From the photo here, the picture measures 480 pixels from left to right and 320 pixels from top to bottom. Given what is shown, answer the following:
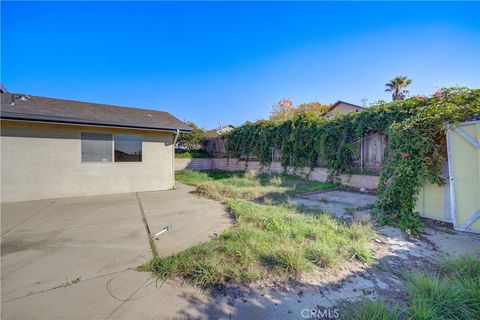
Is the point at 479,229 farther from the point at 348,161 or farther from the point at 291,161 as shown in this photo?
the point at 291,161

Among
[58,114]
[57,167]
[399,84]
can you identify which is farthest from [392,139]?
[399,84]

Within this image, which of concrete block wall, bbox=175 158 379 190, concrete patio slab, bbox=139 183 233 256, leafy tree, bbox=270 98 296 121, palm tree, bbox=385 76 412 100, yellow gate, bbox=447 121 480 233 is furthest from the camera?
leafy tree, bbox=270 98 296 121

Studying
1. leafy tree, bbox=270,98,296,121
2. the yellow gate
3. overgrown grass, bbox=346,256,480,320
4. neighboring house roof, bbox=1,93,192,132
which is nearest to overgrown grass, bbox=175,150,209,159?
neighboring house roof, bbox=1,93,192,132

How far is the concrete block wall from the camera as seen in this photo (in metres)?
7.29

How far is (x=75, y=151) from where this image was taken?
6512 mm

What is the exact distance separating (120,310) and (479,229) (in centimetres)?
533

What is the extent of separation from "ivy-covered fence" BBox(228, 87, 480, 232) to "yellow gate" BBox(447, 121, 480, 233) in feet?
0.66

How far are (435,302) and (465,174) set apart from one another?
310 centimetres

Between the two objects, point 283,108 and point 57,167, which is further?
point 283,108

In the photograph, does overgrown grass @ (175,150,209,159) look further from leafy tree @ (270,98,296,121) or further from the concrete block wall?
leafy tree @ (270,98,296,121)

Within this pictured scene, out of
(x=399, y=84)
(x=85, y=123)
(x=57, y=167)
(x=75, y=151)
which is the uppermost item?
(x=399, y=84)

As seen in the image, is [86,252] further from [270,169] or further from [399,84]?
[399,84]

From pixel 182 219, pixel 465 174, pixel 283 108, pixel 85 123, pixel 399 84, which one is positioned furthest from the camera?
pixel 283 108

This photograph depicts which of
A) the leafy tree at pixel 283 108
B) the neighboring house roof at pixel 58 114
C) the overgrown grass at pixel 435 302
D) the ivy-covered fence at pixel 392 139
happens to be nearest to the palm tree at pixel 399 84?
the leafy tree at pixel 283 108
